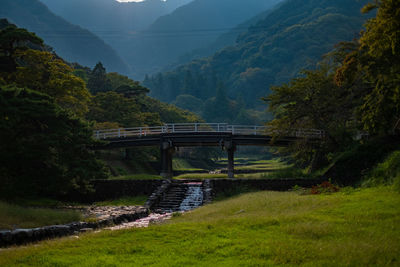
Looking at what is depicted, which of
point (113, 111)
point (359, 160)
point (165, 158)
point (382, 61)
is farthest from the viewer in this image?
point (113, 111)

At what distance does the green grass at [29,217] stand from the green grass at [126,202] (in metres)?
8.95

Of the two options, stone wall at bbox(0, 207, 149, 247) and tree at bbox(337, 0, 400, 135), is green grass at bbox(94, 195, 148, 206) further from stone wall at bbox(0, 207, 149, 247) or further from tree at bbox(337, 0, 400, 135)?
tree at bbox(337, 0, 400, 135)

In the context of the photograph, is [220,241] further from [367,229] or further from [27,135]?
[27,135]

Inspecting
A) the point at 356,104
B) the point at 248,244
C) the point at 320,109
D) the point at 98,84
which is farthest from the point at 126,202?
the point at 98,84

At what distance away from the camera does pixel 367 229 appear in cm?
1041

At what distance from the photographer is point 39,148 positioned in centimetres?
2395

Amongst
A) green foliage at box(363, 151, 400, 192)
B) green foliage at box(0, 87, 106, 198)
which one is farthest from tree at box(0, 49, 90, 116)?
green foliage at box(363, 151, 400, 192)

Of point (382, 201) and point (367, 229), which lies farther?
point (382, 201)

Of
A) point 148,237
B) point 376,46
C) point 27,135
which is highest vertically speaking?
point 376,46

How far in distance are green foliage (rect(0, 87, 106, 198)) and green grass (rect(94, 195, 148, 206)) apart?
79.1 inches

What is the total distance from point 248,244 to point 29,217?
11599 mm

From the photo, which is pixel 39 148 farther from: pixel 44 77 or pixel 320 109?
pixel 320 109

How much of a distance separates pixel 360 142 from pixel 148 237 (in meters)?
24.4

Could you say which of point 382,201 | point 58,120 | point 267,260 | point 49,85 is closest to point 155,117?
point 49,85
